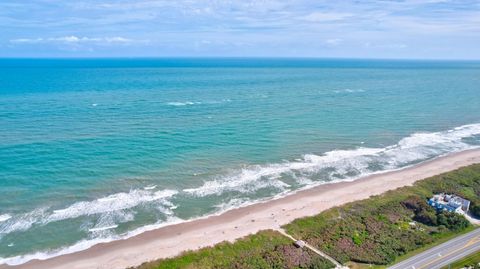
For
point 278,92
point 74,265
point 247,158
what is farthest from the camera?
point 278,92

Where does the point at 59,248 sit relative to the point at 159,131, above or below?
below

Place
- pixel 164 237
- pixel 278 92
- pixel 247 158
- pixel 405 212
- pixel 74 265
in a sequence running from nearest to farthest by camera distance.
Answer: pixel 74 265, pixel 164 237, pixel 405 212, pixel 247 158, pixel 278 92

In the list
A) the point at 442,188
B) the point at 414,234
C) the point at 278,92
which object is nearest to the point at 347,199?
the point at 414,234

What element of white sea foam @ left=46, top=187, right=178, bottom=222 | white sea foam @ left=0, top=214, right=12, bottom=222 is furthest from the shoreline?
white sea foam @ left=0, top=214, right=12, bottom=222

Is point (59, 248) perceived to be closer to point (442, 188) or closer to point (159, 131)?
point (159, 131)

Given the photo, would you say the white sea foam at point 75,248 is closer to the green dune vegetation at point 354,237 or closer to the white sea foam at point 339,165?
the green dune vegetation at point 354,237

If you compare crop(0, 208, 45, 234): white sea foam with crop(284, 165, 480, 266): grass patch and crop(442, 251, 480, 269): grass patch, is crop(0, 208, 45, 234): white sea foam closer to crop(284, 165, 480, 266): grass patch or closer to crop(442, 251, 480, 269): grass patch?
crop(284, 165, 480, 266): grass patch

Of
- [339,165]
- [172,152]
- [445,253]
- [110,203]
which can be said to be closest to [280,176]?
[339,165]
